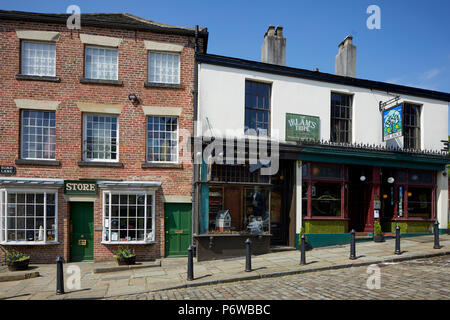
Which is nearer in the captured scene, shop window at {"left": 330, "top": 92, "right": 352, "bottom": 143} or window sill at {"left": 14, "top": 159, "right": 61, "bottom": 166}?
window sill at {"left": 14, "top": 159, "right": 61, "bottom": 166}

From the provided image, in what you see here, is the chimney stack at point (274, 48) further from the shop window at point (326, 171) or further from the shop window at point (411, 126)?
the shop window at point (411, 126)

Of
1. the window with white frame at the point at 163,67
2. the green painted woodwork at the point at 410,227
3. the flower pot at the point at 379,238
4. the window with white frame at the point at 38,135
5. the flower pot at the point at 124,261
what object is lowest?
the flower pot at the point at 124,261

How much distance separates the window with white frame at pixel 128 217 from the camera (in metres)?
10.6

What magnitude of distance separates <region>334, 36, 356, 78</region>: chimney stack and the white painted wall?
1050mm

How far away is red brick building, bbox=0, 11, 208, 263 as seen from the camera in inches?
408

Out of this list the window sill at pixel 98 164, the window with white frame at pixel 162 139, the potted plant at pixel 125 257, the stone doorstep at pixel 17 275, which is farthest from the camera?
the window with white frame at pixel 162 139

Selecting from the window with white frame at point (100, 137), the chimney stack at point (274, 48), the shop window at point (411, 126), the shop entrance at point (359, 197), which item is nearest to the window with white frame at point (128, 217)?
the window with white frame at point (100, 137)

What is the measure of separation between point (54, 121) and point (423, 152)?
15.6m

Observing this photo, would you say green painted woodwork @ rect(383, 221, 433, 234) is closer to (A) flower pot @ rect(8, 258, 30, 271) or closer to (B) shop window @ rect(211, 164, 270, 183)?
(B) shop window @ rect(211, 164, 270, 183)

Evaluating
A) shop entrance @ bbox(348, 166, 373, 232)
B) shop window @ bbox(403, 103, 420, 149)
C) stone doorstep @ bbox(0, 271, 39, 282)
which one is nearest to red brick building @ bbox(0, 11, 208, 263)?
stone doorstep @ bbox(0, 271, 39, 282)

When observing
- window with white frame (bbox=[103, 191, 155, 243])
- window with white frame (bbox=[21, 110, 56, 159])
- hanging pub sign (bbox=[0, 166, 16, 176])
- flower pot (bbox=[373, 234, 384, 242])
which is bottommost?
flower pot (bbox=[373, 234, 384, 242])

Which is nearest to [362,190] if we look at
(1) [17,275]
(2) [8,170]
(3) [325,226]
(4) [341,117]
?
(3) [325,226]

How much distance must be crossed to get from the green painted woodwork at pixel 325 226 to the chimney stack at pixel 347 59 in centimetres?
661

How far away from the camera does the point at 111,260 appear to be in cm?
1063
